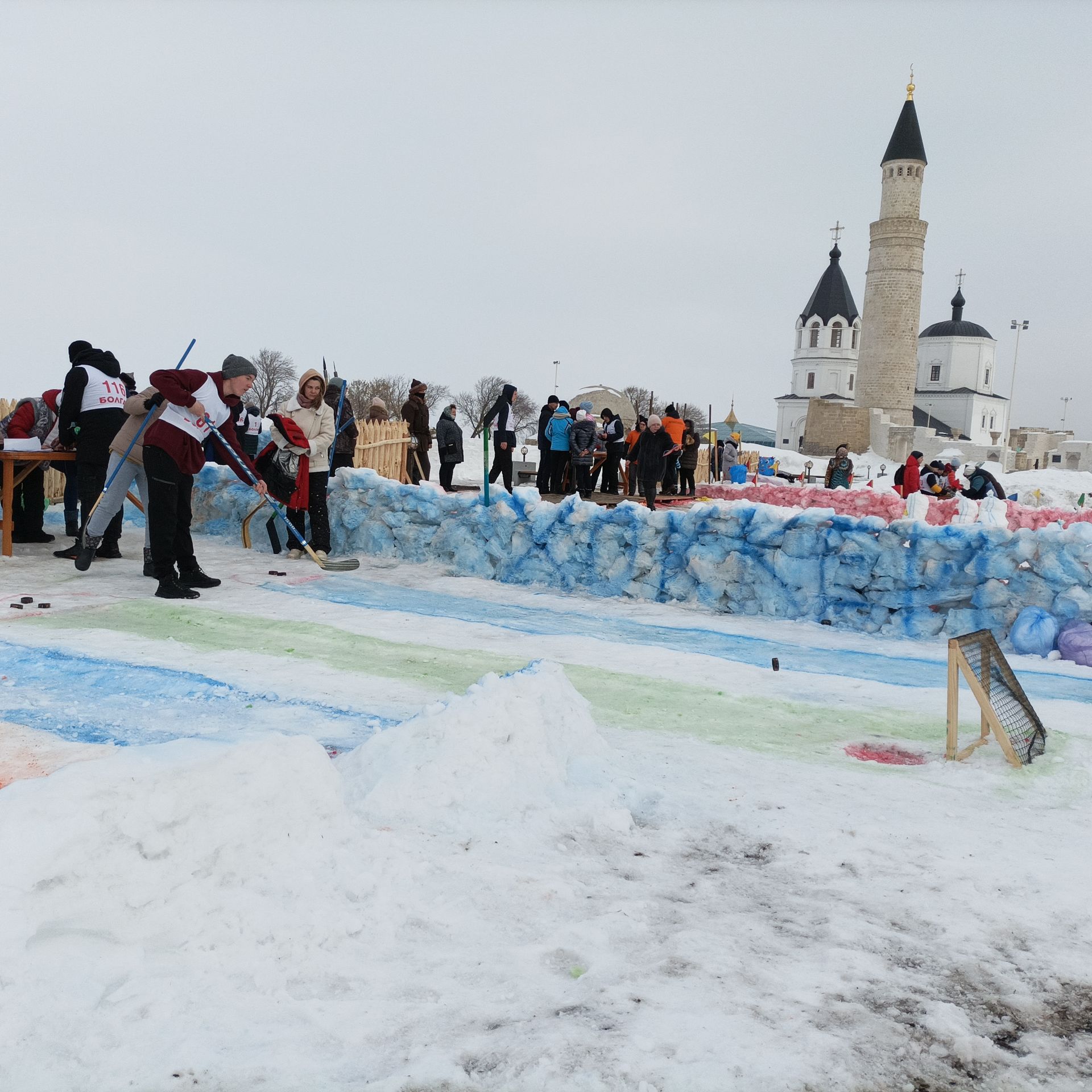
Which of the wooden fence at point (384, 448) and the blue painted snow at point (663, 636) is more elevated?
the wooden fence at point (384, 448)

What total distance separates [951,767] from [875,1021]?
1.98 m

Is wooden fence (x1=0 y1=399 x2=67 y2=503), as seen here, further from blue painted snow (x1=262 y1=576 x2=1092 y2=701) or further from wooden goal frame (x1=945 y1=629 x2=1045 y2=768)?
wooden goal frame (x1=945 y1=629 x2=1045 y2=768)

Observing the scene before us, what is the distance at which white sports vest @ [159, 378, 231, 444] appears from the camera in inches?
249

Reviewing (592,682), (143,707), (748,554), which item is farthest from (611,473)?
(143,707)

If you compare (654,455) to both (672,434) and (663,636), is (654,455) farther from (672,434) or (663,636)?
(663,636)

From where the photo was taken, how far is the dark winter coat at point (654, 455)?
11.5 m

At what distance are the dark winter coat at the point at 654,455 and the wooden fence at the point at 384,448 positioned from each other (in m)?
3.00

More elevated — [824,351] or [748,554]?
[824,351]

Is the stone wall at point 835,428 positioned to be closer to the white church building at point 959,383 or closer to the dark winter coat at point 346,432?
the white church building at point 959,383

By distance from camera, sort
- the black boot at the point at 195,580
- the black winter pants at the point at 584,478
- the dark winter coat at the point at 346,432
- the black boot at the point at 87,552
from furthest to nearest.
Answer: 1. the black winter pants at the point at 584,478
2. the dark winter coat at the point at 346,432
3. the black boot at the point at 87,552
4. the black boot at the point at 195,580

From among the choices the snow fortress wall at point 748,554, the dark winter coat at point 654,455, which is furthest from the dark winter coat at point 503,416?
the snow fortress wall at point 748,554

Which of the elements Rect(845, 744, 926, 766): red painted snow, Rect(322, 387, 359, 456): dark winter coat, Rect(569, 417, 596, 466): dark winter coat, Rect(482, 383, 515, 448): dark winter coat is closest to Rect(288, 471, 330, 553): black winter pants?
Rect(322, 387, 359, 456): dark winter coat

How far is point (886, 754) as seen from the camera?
412cm

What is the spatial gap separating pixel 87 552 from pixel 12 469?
1.00 m
